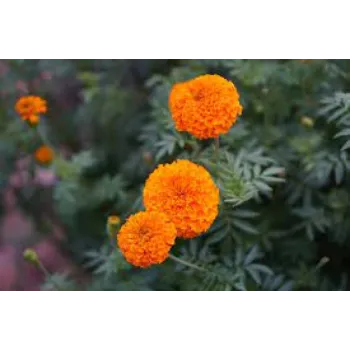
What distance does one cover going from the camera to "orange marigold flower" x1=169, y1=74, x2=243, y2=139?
4.55 ft

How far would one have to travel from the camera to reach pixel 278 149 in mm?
1966

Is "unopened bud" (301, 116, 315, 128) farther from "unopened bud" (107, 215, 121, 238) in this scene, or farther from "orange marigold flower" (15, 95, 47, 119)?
"orange marigold flower" (15, 95, 47, 119)

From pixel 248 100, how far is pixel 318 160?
343 millimetres

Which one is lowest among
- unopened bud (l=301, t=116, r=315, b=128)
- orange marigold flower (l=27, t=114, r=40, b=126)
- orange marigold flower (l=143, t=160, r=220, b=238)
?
orange marigold flower (l=143, t=160, r=220, b=238)

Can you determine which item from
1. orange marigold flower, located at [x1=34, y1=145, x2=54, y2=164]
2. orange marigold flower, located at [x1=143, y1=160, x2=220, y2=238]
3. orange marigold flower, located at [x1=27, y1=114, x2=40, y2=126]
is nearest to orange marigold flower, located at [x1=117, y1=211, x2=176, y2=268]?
orange marigold flower, located at [x1=143, y1=160, x2=220, y2=238]

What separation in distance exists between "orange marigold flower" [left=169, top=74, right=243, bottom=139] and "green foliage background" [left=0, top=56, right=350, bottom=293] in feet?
0.61

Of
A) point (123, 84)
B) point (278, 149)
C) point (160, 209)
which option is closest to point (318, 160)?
point (278, 149)

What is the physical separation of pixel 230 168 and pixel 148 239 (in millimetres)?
396

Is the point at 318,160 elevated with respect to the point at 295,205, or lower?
elevated

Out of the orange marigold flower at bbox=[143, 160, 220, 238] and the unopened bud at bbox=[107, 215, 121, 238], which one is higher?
the orange marigold flower at bbox=[143, 160, 220, 238]

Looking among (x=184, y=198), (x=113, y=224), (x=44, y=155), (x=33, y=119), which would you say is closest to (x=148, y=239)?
(x=184, y=198)

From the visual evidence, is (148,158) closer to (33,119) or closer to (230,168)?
(33,119)

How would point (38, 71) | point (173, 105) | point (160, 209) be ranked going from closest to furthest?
point (160, 209)
point (173, 105)
point (38, 71)

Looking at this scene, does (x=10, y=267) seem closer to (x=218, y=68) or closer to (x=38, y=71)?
(x=38, y=71)
